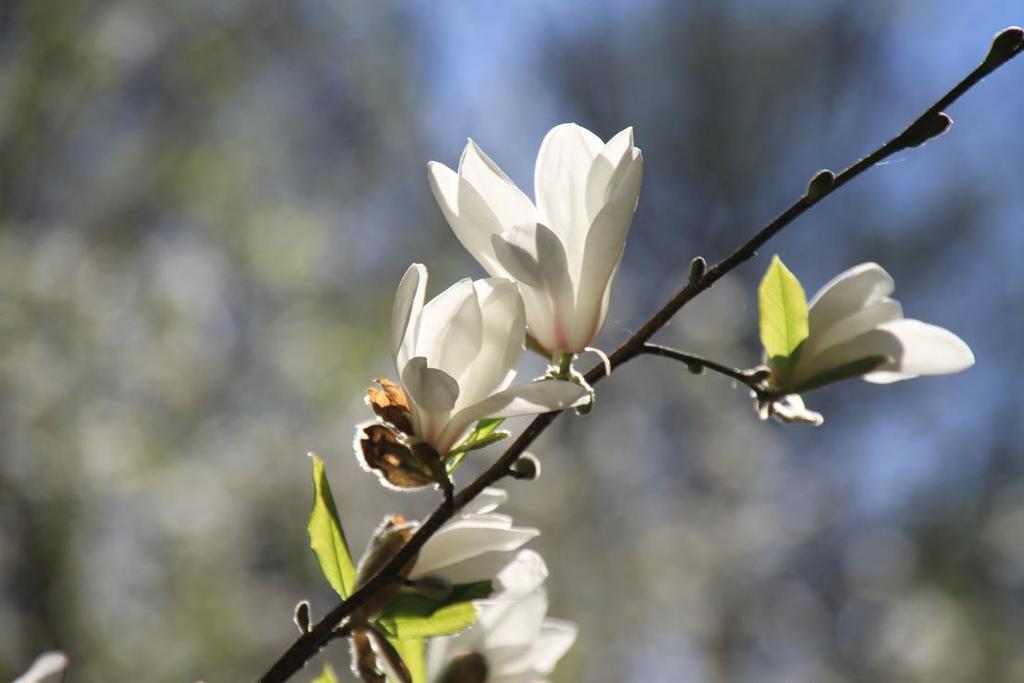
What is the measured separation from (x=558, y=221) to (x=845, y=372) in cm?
13

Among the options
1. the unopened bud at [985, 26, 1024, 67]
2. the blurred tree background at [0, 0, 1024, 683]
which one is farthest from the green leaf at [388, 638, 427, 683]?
the blurred tree background at [0, 0, 1024, 683]

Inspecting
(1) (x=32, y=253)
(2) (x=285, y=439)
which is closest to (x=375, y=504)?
(2) (x=285, y=439)

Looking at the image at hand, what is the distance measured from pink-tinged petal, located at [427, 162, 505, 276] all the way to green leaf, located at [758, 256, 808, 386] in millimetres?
115

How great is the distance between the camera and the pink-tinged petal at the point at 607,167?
0.34 m

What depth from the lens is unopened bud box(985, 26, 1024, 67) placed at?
1.16 feet

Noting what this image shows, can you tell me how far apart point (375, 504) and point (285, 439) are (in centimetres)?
40

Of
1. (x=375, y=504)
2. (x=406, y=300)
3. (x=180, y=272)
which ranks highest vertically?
(x=180, y=272)

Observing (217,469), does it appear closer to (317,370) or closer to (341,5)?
(317,370)

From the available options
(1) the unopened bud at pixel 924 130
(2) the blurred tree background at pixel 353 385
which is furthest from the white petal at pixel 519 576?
(2) the blurred tree background at pixel 353 385

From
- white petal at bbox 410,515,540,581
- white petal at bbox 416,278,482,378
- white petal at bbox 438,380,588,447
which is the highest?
white petal at bbox 416,278,482,378

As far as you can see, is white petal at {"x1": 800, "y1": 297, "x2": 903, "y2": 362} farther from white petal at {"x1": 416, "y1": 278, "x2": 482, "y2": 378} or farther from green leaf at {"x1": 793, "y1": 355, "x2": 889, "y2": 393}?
white petal at {"x1": 416, "y1": 278, "x2": 482, "y2": 378}

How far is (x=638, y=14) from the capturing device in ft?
14.5

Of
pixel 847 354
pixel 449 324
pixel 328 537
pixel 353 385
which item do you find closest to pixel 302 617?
pixel 328 537

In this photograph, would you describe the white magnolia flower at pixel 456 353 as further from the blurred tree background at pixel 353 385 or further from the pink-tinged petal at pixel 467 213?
the blurred tree background at pixel 353 385
